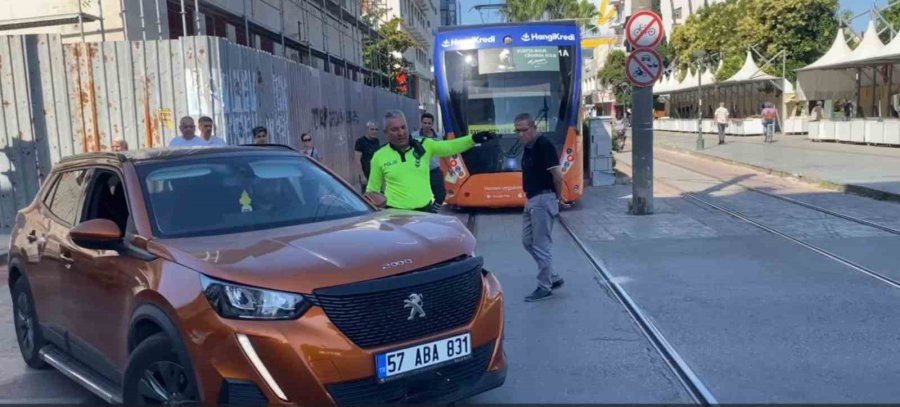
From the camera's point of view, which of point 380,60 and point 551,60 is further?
point 380,60

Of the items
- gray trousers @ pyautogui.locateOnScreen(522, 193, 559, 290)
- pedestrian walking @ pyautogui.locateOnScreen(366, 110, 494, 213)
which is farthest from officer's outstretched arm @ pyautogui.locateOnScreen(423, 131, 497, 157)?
gray trousers @ pyautogui.locateOnScreen(522, 193, 559, 290)

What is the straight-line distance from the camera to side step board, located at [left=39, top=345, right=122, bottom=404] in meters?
4.52

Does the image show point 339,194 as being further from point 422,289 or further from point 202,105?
point 202,105

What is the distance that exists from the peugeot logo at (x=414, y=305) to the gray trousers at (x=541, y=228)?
146 inches

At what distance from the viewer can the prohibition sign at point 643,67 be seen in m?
12.6

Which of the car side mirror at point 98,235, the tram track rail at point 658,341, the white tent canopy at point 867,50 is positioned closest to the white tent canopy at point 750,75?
the white tent canopy at point 867,50

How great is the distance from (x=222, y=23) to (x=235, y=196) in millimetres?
15870

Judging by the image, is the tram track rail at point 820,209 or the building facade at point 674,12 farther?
the building facade at point 674,12

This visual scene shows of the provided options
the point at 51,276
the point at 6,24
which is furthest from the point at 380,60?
the point at 51,276

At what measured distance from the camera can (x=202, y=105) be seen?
11039 millimetres

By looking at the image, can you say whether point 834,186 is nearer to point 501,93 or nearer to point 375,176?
point 501,93

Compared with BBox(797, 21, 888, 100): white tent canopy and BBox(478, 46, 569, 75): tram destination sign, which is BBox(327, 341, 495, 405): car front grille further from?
BBox(797, 21, 888, 100): white tent canopy

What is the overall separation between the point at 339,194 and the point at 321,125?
11.8 meters

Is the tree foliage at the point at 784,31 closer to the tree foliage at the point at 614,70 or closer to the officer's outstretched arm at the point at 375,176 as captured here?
the tree foliage at the point at 614,70
